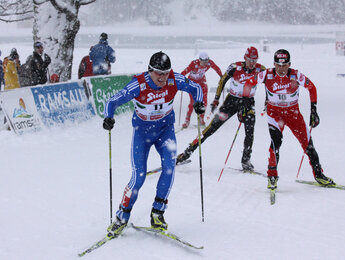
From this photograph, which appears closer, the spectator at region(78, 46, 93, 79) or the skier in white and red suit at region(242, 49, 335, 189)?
the skier in white and red suit at region(242, 49, 335, 189)

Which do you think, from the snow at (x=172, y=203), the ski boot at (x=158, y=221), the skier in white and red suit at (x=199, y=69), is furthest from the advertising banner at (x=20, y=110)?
the ski boot at (x=158, y=221)

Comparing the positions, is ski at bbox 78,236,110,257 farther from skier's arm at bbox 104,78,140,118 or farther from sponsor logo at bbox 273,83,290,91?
sponsor logo at bbox 273,83,290,91

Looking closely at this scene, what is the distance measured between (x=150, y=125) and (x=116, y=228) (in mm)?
1234

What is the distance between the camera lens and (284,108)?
6.49m

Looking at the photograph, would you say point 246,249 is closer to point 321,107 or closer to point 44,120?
point 44,120

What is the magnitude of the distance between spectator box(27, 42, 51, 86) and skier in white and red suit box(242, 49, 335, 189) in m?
6.09

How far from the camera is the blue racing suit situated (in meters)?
4.89

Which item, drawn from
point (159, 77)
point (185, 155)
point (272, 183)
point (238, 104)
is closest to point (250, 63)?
point (238, 104)

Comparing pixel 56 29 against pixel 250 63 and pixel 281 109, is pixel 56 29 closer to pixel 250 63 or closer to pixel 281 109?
pixel 250 63

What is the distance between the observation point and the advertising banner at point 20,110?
9.47 meters

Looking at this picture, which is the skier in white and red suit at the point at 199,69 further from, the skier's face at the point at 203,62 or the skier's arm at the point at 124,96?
the skier's arm at the point at 124,96

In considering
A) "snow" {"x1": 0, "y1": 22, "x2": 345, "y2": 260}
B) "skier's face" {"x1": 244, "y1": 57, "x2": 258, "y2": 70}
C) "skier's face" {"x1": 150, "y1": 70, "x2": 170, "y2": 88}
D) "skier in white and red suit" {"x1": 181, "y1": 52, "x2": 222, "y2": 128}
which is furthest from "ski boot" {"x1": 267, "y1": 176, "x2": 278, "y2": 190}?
"skier in white and red suit" {"x1": 181, "y1": 52, "x2": 222, "y2": 128}

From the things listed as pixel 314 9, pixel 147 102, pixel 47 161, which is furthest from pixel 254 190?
pixel 314 9

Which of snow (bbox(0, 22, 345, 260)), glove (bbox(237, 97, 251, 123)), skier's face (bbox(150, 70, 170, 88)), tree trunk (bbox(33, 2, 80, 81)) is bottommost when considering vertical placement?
snow (bbox(0, 22, 345, 260))
